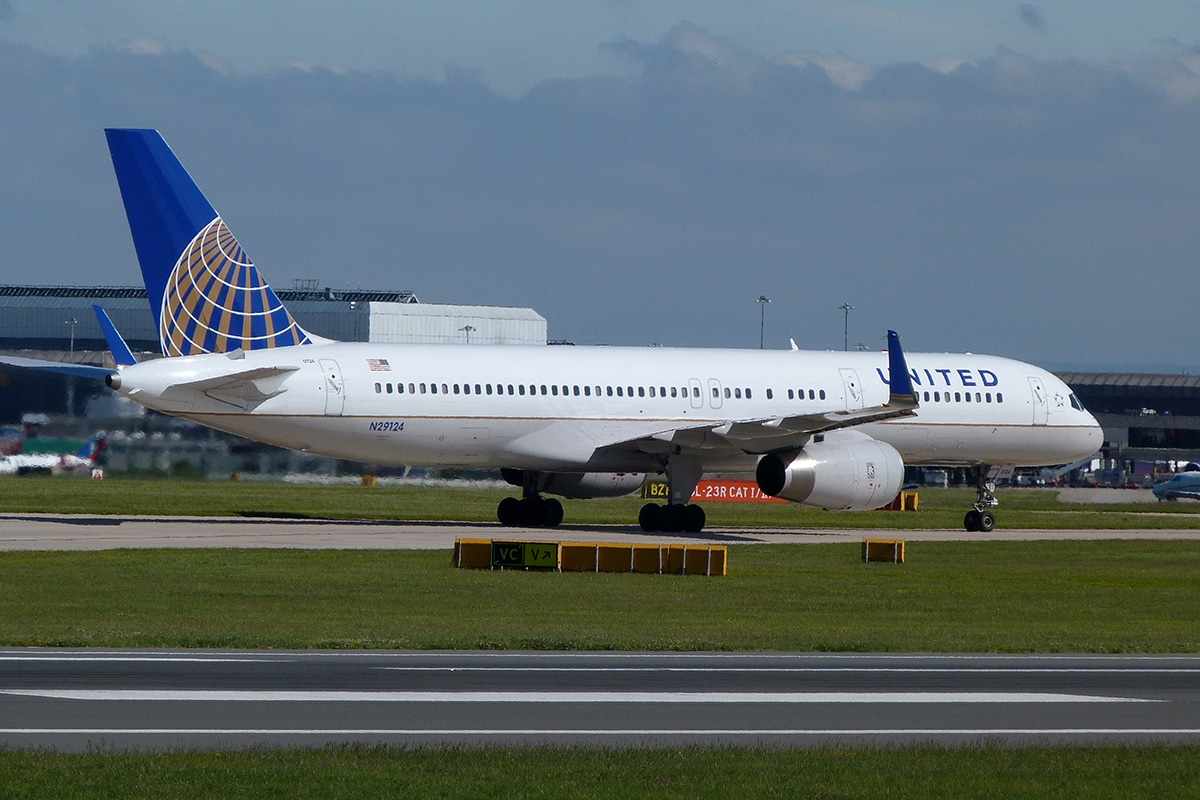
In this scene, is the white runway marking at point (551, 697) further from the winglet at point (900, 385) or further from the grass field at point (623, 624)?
the winglet at point (900, 385)

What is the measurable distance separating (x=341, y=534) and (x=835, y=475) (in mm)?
10802

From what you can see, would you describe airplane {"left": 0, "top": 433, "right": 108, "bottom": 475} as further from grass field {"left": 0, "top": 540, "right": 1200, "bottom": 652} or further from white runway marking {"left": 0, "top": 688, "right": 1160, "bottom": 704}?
white runway marking {"left": 0, "top": 688, "right": 1160, "bottom": 704}

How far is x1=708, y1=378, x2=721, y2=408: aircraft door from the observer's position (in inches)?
1633

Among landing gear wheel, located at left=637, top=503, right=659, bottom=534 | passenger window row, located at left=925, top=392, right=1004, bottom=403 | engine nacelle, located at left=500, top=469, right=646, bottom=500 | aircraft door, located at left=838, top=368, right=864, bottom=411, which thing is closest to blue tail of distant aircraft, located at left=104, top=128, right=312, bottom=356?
engine nacelle, located at left=500, top=469, right=646, bottom=500

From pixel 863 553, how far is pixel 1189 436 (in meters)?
94.0

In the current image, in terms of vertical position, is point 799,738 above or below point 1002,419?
below

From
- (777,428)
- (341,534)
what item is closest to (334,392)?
(341,534)

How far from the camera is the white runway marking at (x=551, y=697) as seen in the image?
45.0 ft

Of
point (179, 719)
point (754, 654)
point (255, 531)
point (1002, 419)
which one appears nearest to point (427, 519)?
point (255, 531)

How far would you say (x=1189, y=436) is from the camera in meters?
120

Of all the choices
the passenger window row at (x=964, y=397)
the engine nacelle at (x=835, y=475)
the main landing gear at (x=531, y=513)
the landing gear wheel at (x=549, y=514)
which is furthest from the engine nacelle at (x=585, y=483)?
the passenger window row at (x=964, y=397)

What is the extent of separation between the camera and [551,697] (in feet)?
46.9

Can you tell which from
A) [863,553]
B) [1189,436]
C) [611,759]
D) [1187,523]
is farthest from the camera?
[1189,436]

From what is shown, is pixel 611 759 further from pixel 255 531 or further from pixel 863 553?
pixel 255 531
